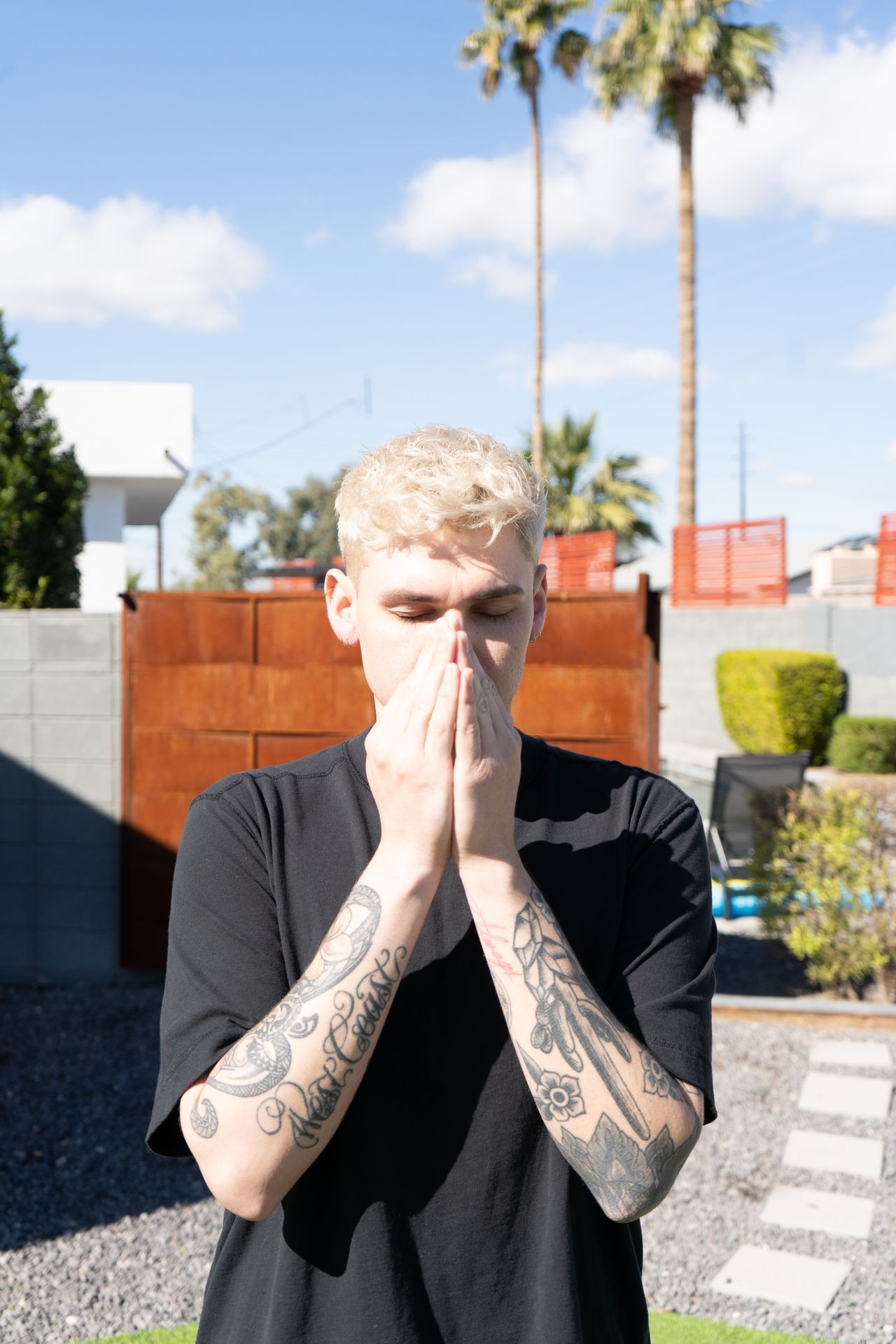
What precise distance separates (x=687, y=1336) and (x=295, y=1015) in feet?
9.78

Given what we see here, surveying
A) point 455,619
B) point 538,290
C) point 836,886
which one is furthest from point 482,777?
point 538,290

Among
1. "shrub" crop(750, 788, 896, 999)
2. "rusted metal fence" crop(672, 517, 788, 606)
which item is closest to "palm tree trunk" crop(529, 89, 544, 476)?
"rusted metal fence" crop(672, 517, 788, 606)

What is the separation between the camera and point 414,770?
4.26ft

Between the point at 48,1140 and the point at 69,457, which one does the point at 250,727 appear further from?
the point at 69,457

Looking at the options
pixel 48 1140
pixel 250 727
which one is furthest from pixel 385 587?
pixel 250 727

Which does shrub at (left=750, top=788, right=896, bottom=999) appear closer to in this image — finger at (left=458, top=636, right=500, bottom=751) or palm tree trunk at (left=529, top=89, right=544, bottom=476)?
finger at (left=458, top=636, right=500, bottom=751)

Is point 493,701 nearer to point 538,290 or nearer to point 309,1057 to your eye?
point 309,1057

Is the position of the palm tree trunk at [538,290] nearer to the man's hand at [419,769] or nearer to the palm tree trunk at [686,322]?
the palm tree trunk at [686,322]

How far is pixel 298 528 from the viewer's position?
62.4 meters

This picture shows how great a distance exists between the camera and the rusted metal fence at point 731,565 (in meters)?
16.0

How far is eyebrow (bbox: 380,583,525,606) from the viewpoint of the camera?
1445 millimetres

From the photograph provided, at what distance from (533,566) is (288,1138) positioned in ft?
2.63

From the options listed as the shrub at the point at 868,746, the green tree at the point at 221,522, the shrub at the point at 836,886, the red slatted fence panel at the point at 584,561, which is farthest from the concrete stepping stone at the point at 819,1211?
the green tree at the point at 221,522

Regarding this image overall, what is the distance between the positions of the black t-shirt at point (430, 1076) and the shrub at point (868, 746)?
12277 mm
